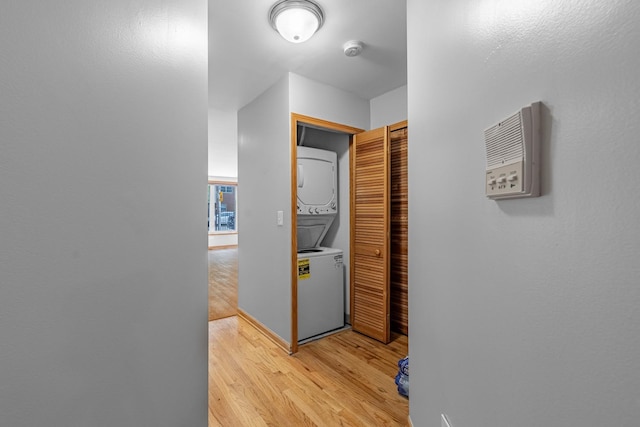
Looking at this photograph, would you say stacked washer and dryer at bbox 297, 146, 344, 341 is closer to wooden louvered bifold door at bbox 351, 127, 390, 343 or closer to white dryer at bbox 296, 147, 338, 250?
white dryer at bbox 296, 147, 338, 250

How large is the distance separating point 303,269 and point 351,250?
592 mm

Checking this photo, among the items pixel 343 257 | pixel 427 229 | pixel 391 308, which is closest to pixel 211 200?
pixel 343 257

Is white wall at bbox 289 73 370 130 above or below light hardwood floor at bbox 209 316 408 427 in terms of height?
above

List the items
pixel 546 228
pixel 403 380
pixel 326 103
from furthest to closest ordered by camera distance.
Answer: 1. pixel 326 103
2. pixel 403 380
3. pixel 546 228

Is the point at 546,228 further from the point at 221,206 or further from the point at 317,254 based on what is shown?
the point at 221,206

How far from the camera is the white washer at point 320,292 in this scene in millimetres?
2514

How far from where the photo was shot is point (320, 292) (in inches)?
104

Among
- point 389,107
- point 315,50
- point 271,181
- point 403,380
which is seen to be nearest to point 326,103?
point 315,50

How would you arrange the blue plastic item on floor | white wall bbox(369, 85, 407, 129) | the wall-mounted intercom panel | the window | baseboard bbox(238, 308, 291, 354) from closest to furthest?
the wall-mounted intercom panel → the blue plastic item on floor → baseboard bbox(238, 308, 291, 354) → white wall bbox(369, 85, 407, 129) → the window

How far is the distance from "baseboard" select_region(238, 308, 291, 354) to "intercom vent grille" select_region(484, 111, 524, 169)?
2.23 m

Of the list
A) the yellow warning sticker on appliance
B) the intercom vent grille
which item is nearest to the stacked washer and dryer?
the yellow warning sticker on appliance

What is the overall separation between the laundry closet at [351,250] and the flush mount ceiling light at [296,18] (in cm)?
78

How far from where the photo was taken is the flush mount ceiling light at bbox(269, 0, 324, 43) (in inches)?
62.9

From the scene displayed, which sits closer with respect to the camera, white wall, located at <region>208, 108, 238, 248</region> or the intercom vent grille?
the intercom vent grille
